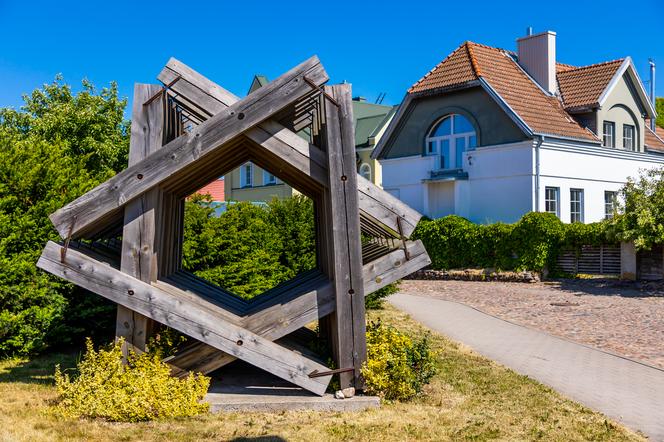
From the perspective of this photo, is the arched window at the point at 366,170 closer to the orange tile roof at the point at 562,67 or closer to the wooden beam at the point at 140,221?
the orange tile roof at the point at 562,67

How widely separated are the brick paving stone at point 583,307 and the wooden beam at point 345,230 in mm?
5179

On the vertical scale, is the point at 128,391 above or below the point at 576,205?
below

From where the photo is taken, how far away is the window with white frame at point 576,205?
2958 centimetres

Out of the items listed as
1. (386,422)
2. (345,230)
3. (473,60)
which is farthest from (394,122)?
(386,422)

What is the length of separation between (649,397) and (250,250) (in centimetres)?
736

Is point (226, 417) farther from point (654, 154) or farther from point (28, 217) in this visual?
point (654, 154)

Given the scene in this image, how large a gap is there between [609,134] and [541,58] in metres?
4.55

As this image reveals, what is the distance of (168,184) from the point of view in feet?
24.8

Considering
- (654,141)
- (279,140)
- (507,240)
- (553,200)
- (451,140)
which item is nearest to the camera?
(279,140)

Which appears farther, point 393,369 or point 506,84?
point 506,84

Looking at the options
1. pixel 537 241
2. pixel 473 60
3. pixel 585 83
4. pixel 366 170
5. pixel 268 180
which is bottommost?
pixel 537 241

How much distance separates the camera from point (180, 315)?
6891 millimetres

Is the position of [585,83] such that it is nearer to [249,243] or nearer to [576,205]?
[576,205]

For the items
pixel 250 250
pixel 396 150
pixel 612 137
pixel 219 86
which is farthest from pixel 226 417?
pixel 612 137
